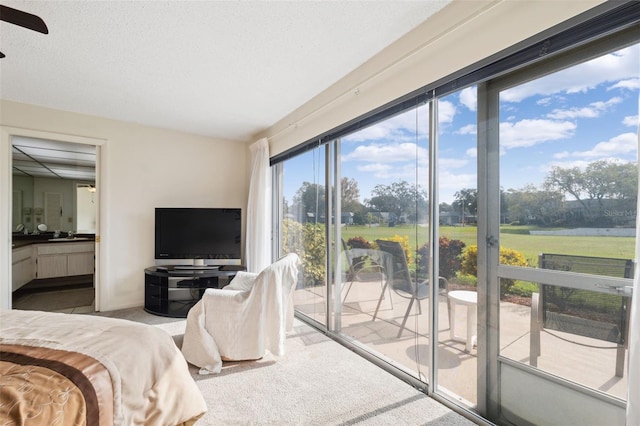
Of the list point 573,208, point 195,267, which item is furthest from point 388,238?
point 195,267

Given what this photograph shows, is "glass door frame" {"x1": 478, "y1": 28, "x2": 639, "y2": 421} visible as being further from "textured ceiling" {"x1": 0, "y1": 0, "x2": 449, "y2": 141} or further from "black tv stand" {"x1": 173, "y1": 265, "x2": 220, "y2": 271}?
"black tv stand" {"x1": 173, "y1": 265, "x2": 220, "y2": 271}

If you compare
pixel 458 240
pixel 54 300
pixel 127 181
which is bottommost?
pixel 54 300

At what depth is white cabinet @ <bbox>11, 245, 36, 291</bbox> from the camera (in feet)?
14.6

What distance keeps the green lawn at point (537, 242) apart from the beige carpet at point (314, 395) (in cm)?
106

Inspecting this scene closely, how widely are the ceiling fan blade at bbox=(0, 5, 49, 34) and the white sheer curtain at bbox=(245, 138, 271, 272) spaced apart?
2686mm

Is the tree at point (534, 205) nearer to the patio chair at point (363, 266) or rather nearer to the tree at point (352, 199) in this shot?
the patio chair at point (363, 266)

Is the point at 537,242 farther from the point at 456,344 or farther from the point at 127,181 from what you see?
the point at 127,181

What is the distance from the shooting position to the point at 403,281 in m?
2.37

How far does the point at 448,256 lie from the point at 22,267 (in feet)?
20.5

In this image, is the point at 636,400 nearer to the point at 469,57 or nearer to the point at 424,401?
the point at 424,401

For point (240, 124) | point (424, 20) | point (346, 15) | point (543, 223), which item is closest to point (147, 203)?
point (240, 124)

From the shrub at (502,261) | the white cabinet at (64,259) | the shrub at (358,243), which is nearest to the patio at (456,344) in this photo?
the shrub at (502,261)

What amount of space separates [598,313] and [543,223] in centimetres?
47

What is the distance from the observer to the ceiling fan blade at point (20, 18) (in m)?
1.45
